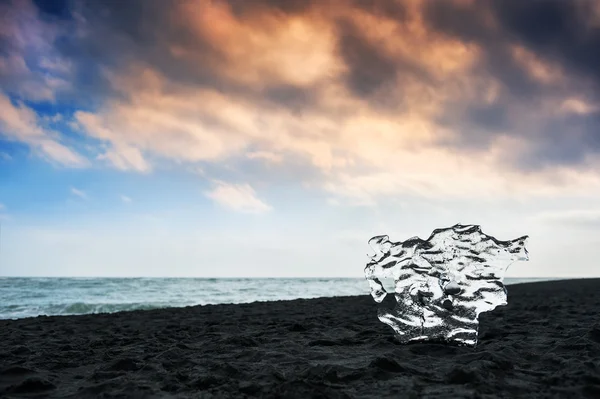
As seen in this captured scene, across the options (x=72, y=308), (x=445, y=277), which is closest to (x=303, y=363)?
(x=445, y=277)

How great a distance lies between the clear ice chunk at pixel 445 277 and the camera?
4066 mm

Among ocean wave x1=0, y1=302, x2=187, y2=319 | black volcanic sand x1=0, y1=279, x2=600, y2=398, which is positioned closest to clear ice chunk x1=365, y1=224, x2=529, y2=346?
black volcanic sand x1=0, y1=279, x2=600, y2=398

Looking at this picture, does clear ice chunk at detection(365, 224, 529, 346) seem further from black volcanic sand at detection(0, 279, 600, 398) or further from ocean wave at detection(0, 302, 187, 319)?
ocean wave at detection(0, 302, 187, 319)

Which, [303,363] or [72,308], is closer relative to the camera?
[303,363]

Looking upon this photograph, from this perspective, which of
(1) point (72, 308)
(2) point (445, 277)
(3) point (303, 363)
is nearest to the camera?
(3) point (303, 363)

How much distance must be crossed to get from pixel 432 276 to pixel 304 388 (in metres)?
1.94

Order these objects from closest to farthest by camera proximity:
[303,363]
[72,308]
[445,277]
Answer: [303,363] → [445,277] → [72,308]

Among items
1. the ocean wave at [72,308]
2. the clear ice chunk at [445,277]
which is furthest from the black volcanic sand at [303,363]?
the ocean wave at [72,308]

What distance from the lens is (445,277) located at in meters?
4.20

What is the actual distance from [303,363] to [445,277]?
157cm

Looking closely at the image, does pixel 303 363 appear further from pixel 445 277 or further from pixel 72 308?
pixel 72 308

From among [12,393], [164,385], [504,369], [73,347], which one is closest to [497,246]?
[504,369]

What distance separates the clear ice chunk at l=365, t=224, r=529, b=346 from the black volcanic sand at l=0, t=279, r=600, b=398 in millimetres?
233

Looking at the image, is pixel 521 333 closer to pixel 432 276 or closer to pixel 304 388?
pixel 432 276
